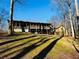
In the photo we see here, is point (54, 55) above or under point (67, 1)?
under

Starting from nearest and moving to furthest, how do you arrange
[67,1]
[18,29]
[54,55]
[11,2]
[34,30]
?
1. [54,55]
2. [11,2]
3. [67,1]
4. [18,29]
5. [34,30]

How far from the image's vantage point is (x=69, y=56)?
13.3 meters

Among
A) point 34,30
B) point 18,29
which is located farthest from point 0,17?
point 34,30

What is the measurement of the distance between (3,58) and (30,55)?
201cm

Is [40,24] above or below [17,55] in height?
above

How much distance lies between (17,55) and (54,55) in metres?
2.81

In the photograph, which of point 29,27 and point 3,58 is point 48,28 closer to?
point 29,27

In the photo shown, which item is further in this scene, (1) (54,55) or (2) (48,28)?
(2) (48,28)

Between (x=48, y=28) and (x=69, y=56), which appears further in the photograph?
(x=48, y=28)

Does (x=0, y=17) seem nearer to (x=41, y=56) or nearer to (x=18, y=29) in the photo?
(x=18, y=29)

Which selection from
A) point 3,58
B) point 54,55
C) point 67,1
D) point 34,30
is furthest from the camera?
point 34,30

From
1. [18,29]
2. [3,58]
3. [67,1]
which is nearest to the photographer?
[3,58]

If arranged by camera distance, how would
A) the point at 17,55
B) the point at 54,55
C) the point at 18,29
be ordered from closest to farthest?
1. the point at 17,55
2. the point at 54,55
3. the point at 18,29

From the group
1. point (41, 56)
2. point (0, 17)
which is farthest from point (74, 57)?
point (0, 17)
